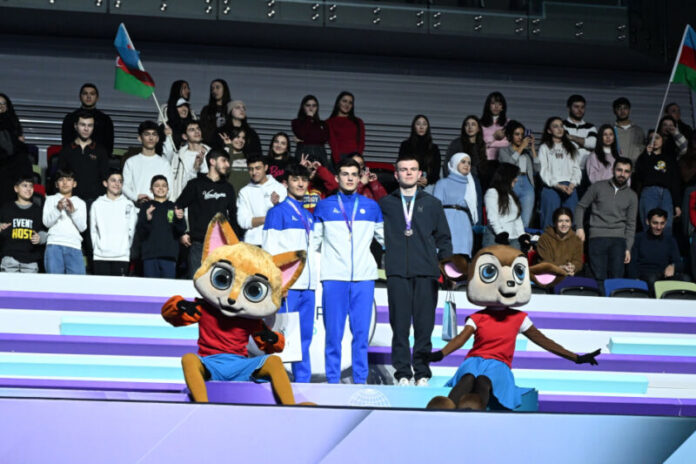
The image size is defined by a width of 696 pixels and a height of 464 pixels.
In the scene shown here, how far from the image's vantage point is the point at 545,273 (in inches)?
246

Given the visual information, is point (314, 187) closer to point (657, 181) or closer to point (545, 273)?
point (657, 181)

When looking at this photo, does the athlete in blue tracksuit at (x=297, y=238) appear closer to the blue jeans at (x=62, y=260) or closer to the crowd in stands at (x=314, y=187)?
the crowd in stands at (x=314, y=187)

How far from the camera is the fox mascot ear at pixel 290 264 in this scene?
550 centimetres

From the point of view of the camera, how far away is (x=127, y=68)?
10320 mm

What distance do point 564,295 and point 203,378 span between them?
14.5ft

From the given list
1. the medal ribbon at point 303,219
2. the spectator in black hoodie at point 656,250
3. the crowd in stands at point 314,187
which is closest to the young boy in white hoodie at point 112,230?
the crowd in stands at point 314,187

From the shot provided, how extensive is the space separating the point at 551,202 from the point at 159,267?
3916 millimetres

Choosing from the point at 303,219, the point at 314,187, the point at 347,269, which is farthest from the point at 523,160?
the point at 347,269

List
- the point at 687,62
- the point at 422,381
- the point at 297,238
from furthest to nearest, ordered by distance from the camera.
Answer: the point at 687,62, the point at 297,238, the point at 422,381

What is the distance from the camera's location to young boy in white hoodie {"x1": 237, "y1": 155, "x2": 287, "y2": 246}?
8.56 meters

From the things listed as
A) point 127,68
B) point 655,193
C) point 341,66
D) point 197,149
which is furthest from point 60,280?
point 341,66

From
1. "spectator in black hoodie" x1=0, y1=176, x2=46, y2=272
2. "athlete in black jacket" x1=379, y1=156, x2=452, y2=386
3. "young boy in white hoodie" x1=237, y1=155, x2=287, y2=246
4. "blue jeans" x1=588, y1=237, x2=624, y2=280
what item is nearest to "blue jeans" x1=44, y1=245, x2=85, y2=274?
"spectator in black hoodie" x1=0, y1=176, x2=46, y2=272

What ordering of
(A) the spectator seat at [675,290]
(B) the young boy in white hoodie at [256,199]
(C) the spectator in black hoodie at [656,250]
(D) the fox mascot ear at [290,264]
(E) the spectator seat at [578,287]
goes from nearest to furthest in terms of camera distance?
(D) the fox mascot ear at [290,264] < (B) the young boy in white hoodie at [256,199] < (E) the spectator seat at [578,287] < (A) the spectator seat at [675,290] < (C) the spectator in black hoodie at [656,250]

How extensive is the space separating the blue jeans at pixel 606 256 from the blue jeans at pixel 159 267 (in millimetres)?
3762
